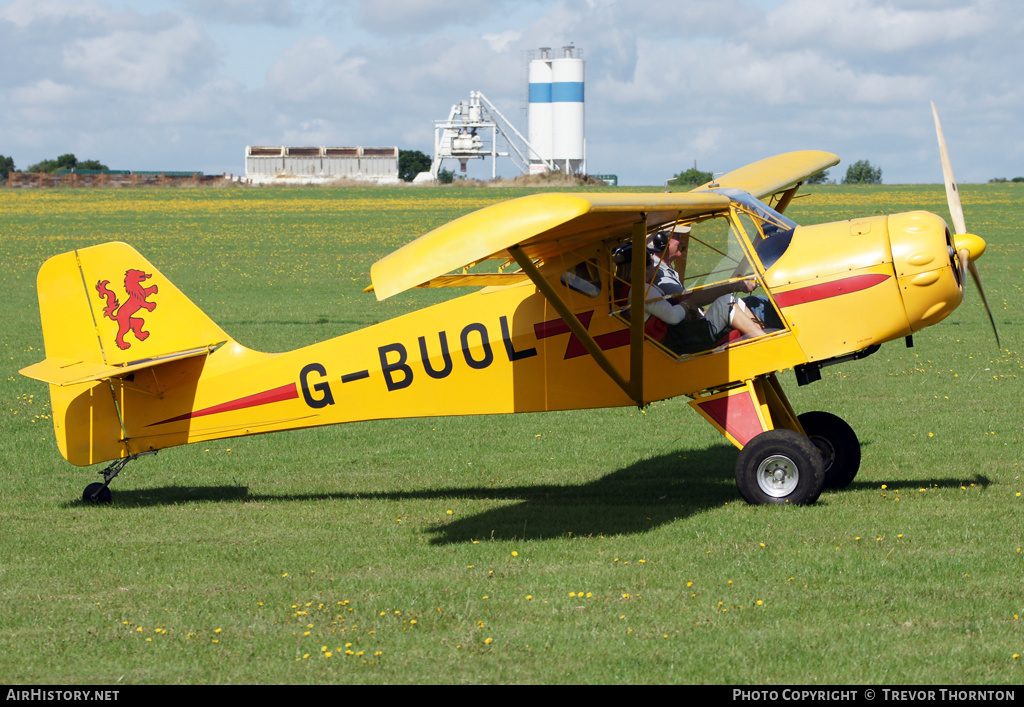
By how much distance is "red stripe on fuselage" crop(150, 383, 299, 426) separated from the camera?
9.67 metres

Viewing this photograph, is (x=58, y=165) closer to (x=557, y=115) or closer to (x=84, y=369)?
(x=557, y=115)

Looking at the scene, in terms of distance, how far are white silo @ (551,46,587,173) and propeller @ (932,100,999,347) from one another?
9204 centimetres

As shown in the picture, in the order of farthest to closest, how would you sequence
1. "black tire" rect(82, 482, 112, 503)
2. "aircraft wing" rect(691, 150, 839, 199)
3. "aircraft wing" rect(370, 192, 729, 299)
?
"aircraft wing" rect(691, 150, 839, 199)
"black tire" rect(82, 482, 112, 503)
"aircraft wing" rect(370, 192, 729, 299)

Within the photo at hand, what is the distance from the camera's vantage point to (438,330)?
942 cm

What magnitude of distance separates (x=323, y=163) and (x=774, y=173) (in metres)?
108

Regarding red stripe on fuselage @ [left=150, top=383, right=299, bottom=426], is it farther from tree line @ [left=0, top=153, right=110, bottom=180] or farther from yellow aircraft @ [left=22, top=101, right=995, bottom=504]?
tree line @ [left=0, top=153, right=110, bottom=180]

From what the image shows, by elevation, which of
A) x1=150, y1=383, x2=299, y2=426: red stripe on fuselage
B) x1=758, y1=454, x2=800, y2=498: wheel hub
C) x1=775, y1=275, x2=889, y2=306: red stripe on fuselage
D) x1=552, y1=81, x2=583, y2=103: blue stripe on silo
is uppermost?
x1=552, y1=81, x2=583, y2=103: blue stripe on silo

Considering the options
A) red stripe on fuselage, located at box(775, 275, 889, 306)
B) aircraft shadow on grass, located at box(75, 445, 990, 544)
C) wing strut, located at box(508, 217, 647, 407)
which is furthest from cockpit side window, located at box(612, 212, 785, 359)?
aircraft shadow on grass, located at box(75, 445, 990, 544)

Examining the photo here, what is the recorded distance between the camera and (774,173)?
475 inches

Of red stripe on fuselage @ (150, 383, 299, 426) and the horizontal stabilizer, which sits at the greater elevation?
the horizontal stabilizer

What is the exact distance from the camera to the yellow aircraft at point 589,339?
8.72m
